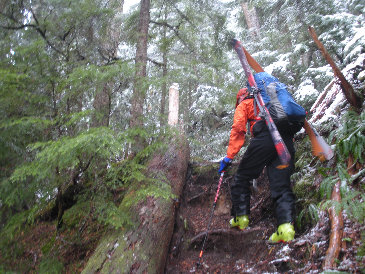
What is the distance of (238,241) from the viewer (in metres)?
3.94

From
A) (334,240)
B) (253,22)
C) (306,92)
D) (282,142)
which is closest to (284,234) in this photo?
(334,240)

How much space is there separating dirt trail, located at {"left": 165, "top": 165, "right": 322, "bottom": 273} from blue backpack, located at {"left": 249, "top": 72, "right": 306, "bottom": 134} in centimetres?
138

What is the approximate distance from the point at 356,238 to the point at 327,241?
0.97 feet

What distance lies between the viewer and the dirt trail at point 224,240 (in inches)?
111

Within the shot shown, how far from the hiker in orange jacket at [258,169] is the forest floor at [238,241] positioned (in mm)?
232

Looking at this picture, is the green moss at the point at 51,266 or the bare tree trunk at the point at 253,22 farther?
the bare tree trunk at the point at 253,22

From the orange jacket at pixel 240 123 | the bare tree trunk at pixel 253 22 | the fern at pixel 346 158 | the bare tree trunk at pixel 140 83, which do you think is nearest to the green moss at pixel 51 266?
the bare tree trunk at pixel 140 83

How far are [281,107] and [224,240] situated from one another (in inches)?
89.4

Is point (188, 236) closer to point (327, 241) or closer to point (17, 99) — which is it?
point (327, 241)

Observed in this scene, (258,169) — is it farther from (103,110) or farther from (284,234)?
(103,110)

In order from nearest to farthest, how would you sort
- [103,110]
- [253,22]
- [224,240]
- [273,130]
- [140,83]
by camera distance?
[273,130], [224,240], [103,110], [140,83], [253,22]

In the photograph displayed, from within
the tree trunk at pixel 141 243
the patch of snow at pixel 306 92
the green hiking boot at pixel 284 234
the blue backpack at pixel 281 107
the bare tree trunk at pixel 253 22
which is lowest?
the tree trunk at pixel 141 243

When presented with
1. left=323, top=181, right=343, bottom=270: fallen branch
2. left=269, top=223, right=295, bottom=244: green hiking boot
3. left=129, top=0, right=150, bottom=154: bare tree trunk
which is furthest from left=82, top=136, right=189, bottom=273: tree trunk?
left=323, top=181, right=343, bottom=270: fallen branch

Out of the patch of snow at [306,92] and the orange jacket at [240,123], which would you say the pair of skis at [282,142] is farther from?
the patch of snow at [306,92]
